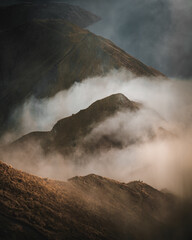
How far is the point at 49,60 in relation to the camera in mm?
83562

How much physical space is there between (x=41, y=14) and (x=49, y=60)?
110583 millimetres

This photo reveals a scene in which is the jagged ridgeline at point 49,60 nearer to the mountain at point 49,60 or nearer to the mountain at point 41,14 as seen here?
the mountain at point 49,60

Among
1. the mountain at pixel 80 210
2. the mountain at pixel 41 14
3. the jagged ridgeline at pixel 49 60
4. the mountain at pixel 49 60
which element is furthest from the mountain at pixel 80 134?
the mountain at pixel 41 14

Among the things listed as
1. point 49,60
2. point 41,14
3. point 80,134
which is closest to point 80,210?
point 80,134

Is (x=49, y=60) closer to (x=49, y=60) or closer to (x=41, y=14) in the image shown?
(x=49, y=60)

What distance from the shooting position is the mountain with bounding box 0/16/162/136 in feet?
230

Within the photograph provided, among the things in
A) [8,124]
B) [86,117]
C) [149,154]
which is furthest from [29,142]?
[8,124]

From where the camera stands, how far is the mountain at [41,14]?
146m

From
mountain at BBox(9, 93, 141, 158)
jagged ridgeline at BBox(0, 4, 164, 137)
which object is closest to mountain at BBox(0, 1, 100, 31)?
jagged ridgeline at BBox(0, 4, 164, 137)

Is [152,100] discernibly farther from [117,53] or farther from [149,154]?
[149,154]

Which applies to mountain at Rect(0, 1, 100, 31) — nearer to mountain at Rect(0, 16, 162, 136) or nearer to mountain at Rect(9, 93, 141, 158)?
mountain at Rect(0, 16, 162, 136)

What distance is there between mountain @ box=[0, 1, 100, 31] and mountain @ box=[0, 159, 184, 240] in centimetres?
15238

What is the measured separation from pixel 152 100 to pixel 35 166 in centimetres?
4334

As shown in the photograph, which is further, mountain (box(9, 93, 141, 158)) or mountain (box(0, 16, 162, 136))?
mountain (box(0, 16, 162, 136))
